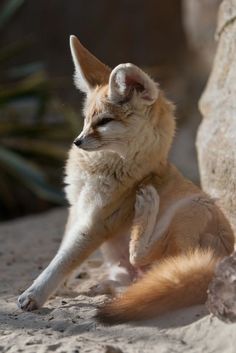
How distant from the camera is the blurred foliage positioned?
8.37 m

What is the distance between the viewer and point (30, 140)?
28.2 ft

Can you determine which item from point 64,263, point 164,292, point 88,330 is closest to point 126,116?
point 64,263

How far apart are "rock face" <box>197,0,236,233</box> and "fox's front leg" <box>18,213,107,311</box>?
3.29 ft

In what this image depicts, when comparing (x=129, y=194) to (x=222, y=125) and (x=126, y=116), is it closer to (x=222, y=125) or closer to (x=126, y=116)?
(x=126, y=116)

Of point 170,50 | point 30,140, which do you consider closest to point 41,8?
point 170,50

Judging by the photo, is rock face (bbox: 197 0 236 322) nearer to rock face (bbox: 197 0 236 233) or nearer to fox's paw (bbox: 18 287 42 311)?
rock face (bbox: 197 0 236 233)

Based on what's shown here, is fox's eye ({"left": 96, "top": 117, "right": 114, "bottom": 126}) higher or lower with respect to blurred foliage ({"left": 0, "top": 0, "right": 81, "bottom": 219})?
higher

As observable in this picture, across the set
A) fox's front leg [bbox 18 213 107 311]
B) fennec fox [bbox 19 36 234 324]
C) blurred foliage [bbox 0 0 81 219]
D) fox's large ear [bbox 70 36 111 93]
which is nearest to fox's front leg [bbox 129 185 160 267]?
fennec fox [bbox 19 36 234 324]

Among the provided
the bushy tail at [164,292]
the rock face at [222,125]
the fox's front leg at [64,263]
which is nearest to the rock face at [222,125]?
the rock face at [222,125]

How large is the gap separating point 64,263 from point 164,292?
705 millimetres

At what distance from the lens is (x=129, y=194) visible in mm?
4098

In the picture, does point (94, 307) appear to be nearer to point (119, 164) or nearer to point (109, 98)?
point (119, 164)

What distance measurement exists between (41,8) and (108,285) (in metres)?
7.81

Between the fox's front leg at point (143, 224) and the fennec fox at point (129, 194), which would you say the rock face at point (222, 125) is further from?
the fox's front leg at point (143, 224)
